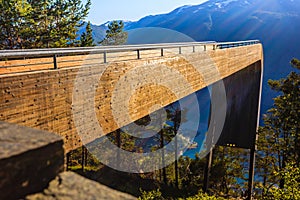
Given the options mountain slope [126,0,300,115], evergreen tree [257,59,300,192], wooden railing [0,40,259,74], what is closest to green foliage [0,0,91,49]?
wooden railing [0,40,259,74]

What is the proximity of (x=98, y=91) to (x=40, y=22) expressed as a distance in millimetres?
19699

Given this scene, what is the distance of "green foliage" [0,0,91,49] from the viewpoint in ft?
64.7

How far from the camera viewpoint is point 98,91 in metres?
7.13

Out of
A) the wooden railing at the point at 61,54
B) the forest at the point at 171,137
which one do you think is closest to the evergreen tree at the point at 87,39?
the forest at the point at 171,137

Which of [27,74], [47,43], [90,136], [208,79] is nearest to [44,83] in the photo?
[27,74]

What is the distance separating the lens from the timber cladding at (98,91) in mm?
5273

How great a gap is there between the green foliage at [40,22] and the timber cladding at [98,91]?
542 inches

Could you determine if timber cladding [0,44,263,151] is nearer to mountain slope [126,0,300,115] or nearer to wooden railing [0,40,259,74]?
wooden railing [0,40,259,74]

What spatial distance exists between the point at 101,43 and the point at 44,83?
26.4 metres

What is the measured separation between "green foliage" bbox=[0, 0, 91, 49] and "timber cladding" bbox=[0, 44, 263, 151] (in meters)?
13.8

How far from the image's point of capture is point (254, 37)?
16162 centimetres

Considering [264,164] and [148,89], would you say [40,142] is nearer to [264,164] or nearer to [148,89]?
[148,89]

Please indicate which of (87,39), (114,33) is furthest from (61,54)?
(114,33)

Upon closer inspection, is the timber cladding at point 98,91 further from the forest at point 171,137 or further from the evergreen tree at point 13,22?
the evergreen tree at point 13,22
